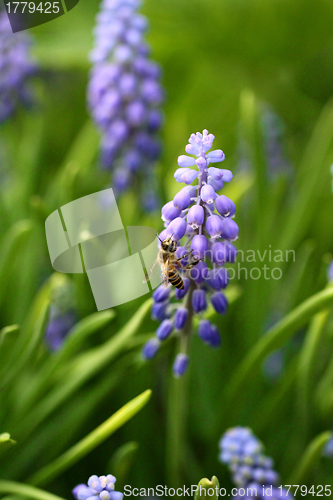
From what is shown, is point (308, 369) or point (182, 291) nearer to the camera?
point (182, 291)

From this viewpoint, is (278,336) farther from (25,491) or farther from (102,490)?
(25,491)

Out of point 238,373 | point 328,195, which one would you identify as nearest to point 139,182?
point 328,195

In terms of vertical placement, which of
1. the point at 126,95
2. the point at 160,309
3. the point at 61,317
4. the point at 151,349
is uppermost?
the point at 126,95

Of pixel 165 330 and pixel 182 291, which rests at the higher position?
pixel 182 291

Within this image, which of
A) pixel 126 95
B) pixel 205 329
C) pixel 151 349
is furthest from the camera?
pixel 126 95

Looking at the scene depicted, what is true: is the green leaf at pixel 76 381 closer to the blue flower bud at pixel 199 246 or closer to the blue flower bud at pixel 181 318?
the blue flower bud at pixel 181 318

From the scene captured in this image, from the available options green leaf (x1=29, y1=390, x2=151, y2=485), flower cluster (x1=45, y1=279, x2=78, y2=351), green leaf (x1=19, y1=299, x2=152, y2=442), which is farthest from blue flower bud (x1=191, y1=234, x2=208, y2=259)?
flower cluster (x1=45, y1=279, x2=78, y2=351)

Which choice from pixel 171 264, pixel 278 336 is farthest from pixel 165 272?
pixel 278 336

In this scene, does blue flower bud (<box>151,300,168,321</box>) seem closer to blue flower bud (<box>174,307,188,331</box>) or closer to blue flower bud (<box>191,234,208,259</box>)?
blue flower bud (<box>174,307,188,331</box>)
